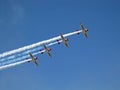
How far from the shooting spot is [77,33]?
388 feet

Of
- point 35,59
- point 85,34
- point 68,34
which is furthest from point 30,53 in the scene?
point 85,34

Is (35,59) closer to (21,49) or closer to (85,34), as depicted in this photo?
(21,49)

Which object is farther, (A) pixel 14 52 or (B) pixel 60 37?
(B) pixel 60 37

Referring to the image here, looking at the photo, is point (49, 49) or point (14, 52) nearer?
point (14, 52)

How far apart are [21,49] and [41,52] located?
15.9m

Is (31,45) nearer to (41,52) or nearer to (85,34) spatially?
(41,52)

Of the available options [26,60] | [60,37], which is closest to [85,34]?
[60,37]

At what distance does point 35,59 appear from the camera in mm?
119625

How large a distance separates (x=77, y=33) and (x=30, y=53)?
24907 millimetres

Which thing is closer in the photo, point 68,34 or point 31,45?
point 31,45

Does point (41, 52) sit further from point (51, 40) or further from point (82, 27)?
point (82, 27)

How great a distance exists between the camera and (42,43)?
116m

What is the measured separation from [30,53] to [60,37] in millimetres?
16615

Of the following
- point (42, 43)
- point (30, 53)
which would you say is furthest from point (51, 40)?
point (30, 53)
